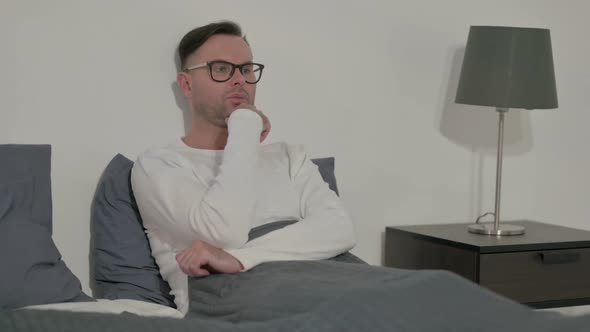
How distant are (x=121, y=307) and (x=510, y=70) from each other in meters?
1.48

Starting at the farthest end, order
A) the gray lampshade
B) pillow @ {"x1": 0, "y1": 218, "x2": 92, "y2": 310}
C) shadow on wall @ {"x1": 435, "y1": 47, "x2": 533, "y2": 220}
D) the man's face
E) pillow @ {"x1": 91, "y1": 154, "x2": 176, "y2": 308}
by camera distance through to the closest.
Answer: shadow on wall @ {"x1": 435, "y1": 47, "x2": 533, "y2": 220} → the gray lampshade → the man's face → pillow @ {"x1": 91, "y1": 154, "x2": 176, "y2": 308} → pillow @ {"x1": 0, "y1": 218, "x2": 92, "y2": 310}

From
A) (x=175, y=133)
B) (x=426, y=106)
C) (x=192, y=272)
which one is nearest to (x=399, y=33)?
(x=426, y=106)

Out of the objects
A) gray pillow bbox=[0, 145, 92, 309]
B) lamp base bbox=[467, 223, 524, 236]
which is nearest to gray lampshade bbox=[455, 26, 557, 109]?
lamp base bbox=[467, 223, 524, 236]

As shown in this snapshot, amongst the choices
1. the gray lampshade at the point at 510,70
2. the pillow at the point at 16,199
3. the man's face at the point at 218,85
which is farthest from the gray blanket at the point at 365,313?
the gray lampshade at the point at 510,70

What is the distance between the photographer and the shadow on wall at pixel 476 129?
10.4 ft

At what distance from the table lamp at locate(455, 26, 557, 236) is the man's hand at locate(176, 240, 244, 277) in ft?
3.87

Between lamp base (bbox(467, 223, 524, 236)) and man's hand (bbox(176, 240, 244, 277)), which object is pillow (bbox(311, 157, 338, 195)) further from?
man's hand (bbox(176, 240, 244, 277))

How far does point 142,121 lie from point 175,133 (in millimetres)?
115

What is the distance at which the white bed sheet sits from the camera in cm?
204

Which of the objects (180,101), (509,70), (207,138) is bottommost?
(207,138)

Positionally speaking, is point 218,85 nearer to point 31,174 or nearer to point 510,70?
point 31,174

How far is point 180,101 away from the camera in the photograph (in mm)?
2680

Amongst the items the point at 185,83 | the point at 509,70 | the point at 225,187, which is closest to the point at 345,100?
the point at 509,70

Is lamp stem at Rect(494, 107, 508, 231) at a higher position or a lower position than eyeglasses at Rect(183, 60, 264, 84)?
lower
